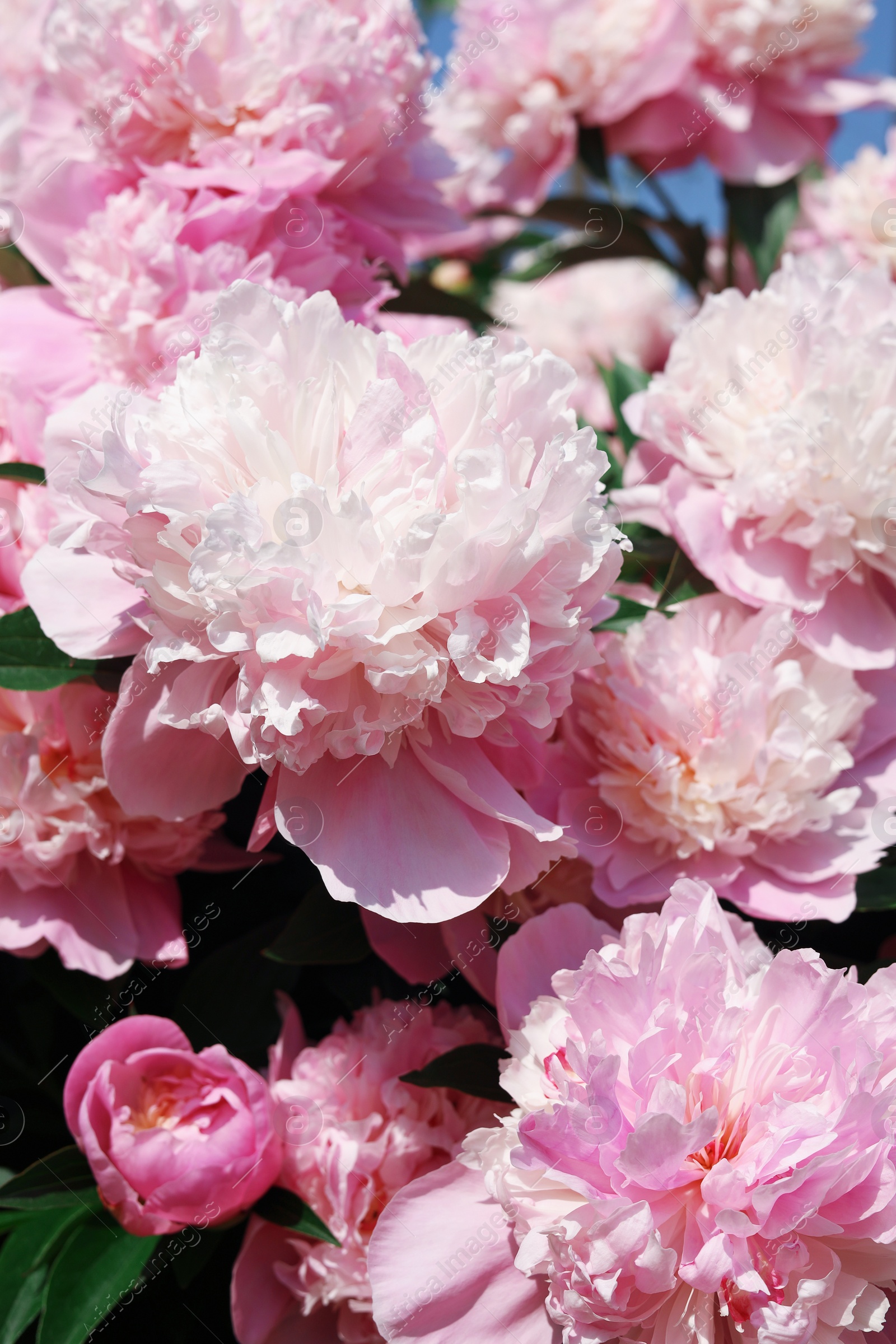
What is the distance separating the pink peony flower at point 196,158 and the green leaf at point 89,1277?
1.54 ft

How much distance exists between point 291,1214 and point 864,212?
1.03 meters

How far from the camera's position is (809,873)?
0.58 metres

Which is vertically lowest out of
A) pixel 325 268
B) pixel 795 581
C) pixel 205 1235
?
pixel 205 1235

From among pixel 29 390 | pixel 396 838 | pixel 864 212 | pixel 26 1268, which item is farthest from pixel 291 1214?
pixel 864 212

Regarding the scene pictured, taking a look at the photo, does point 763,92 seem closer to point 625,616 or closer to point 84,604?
point 625,616

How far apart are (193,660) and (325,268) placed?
307 millimetres

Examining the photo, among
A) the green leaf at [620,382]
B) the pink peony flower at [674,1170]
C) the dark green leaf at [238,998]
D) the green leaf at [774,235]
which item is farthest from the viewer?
the green leaf at [774,235]

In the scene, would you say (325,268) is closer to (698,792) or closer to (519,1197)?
(698,792)

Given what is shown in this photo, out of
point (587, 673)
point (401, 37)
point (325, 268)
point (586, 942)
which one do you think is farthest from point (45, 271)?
point (586, 942)

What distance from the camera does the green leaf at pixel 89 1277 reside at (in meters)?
0.54

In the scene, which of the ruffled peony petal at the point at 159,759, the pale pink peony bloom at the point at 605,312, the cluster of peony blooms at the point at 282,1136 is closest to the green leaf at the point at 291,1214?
the cluster of peony blooms at the point at 282,1136

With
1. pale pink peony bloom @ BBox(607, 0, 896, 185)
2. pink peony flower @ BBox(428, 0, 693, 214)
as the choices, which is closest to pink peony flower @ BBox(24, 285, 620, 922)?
pink peony flower @ BBox(428, 0, 693, 214)

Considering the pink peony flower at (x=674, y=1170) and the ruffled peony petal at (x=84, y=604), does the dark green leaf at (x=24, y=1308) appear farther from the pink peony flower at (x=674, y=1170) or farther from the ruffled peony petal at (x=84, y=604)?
the ruffled peony petal at (x=84, y=604)

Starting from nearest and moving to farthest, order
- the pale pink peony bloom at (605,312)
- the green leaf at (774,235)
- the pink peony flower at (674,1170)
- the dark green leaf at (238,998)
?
the pink peony flower at (674,1170) → the dark green leaf at (238,998) → the green leaf at (774,235) → the pale pink peony bloom at (605,312)
